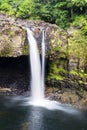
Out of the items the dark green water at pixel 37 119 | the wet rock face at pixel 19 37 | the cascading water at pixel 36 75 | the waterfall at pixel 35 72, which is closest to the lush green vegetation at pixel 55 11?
the wet rock face at pixel 19 37

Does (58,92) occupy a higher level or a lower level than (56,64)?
lower

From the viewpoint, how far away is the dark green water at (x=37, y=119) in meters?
17.4

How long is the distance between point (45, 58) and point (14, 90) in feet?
11.6

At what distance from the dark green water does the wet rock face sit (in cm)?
387

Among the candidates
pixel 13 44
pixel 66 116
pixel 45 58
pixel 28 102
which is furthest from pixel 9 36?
pixel 66 116

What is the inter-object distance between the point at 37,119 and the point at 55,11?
10175mm

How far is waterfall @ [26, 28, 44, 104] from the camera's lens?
22550mm

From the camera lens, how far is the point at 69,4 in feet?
80.3

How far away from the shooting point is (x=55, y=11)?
24.8m

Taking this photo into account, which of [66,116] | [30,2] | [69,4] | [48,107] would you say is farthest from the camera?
[30,2]

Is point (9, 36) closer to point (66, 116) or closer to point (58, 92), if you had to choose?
point (58, 92)

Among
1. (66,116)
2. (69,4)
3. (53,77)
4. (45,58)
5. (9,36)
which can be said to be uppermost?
(69,4)

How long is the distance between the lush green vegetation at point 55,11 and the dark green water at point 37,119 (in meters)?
7.73

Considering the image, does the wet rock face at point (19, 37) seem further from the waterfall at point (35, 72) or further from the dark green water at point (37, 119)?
the dark green water at point (37, 119)
